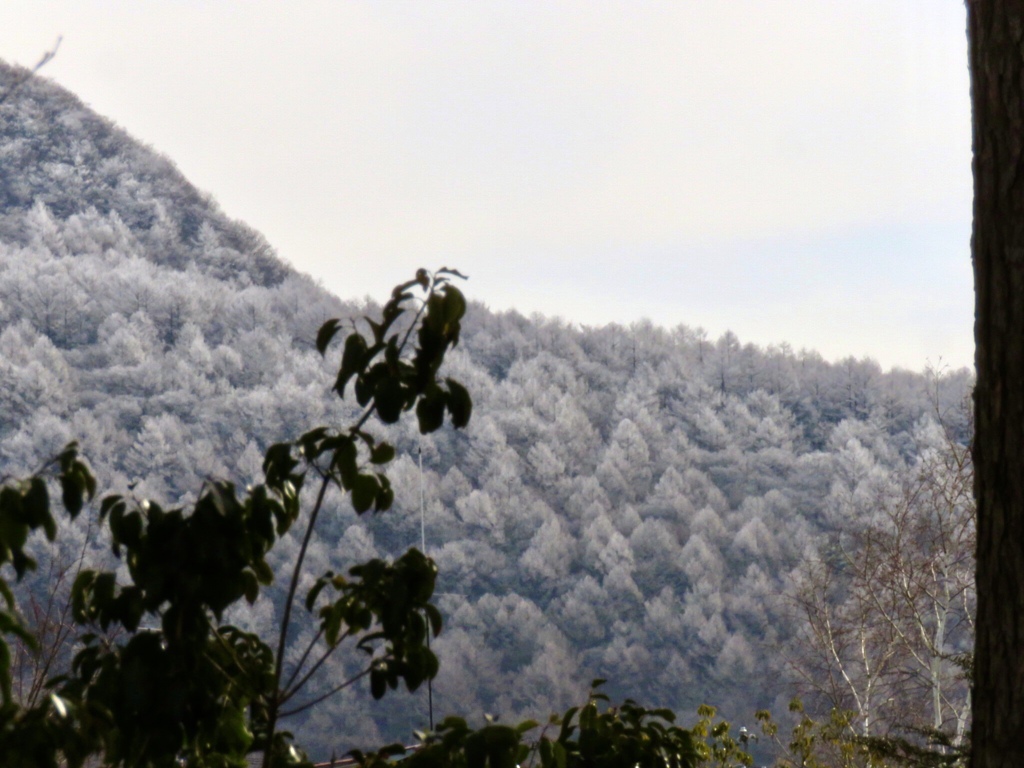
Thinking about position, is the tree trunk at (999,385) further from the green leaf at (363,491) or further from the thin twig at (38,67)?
the thin twig at (38,67)

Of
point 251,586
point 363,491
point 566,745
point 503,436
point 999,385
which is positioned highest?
point 503,436

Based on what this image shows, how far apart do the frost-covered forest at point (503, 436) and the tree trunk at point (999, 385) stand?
39.2 ft

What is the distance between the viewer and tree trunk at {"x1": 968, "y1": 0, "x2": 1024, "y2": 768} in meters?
0.99

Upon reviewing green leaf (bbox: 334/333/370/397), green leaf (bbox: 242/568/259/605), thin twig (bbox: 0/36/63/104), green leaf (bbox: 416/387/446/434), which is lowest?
green leaf (bbox: 242/568/259/605)

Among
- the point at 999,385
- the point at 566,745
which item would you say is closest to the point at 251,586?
the point at 566,745

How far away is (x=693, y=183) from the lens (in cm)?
494

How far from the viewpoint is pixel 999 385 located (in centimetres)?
102

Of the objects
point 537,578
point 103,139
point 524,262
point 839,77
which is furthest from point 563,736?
point 103,139

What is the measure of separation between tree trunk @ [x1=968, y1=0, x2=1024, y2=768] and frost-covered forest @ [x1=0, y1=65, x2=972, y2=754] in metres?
12.0

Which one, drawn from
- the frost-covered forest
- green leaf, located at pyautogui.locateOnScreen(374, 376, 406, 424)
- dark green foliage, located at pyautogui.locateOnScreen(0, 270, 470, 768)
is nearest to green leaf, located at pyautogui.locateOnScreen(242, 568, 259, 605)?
dark green foliage, located at pyautogui.locateOnScreen(0, 270, 470, 768)

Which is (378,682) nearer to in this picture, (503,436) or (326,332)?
(326,332)

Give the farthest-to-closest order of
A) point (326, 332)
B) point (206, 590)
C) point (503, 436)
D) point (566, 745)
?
1. point (503, 436)
2. point (566, 745)
3. point (326, 332)
4. point (206, 590)

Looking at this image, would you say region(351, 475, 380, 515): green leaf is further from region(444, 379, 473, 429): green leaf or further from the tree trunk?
the tree trunk

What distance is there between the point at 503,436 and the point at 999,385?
17.3 metres
